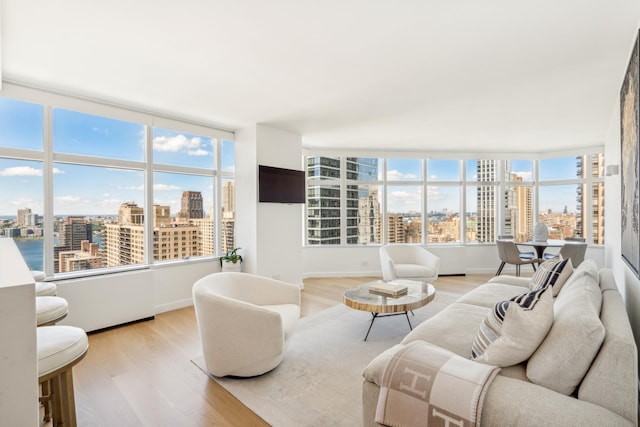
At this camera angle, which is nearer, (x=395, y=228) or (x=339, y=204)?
(x=339, y=204)

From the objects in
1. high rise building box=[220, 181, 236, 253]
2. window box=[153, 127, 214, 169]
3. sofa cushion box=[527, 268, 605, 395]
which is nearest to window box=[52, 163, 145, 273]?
window box=[153, 127, 214, 169]

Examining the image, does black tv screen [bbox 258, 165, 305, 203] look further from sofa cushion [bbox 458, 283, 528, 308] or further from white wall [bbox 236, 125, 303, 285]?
sofa cushion [bbox 458, 283, 528, 308]

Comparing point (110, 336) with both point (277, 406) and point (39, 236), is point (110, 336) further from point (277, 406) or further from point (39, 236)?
point (277, 406)

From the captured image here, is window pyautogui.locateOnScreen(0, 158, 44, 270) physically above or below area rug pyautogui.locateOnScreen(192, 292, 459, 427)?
above

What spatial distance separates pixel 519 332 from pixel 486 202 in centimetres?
647

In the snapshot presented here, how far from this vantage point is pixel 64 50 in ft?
8.95

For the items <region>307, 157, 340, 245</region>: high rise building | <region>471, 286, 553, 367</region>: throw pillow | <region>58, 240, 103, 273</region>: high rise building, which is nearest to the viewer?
<region>471, 286, 553, 367</region>: throw pillow

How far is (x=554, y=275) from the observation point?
9.80 feet

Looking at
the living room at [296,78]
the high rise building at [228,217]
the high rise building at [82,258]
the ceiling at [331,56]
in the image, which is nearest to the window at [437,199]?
the living room at [296,78]

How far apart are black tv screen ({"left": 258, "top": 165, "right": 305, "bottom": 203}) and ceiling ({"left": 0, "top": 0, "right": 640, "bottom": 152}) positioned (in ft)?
2.73

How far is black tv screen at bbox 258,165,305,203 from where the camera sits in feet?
16.3

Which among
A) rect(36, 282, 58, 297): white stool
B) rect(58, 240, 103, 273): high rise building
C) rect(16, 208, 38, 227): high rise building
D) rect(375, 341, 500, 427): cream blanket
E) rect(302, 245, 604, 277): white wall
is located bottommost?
rect(302, 245, 604, 277): white wall

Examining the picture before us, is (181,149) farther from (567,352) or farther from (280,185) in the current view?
(567,352)

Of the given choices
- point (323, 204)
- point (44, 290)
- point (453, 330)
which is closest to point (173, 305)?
point (44, 290)
